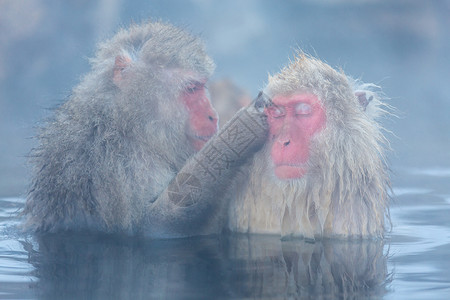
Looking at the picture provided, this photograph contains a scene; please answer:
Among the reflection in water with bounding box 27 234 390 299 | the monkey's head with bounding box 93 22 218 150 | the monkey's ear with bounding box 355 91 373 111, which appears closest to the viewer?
the reflection in water with bounding box 27 234 390 299

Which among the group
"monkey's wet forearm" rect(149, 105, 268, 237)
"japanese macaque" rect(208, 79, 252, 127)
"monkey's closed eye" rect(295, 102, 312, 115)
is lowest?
"monkey's wet forearm" rect(149, 105, 268, 237)

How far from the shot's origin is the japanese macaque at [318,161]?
106 inches

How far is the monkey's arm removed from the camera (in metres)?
2.71

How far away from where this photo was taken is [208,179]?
9.13 ft

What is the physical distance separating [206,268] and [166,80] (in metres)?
1.07

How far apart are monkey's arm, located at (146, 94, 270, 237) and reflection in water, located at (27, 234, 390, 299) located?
8cm

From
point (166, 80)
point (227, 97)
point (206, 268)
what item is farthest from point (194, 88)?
point (227, 97)

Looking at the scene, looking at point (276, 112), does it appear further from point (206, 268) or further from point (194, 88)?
point (206, 268)

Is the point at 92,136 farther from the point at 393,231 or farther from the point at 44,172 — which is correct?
the point at 393,231

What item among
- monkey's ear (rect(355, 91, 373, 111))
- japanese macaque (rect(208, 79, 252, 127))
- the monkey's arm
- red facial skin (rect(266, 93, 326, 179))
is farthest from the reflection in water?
japanese macaque (rect(208, 79, 252, 127))

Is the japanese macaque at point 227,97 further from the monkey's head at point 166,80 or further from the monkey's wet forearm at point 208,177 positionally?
the monkey's wet forearm at point 208,177

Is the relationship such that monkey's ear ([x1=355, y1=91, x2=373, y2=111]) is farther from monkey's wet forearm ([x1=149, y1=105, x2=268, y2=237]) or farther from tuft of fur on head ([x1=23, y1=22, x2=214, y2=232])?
tuft of fur on head ([x1=23, y1=22, x2=214, y2=232])

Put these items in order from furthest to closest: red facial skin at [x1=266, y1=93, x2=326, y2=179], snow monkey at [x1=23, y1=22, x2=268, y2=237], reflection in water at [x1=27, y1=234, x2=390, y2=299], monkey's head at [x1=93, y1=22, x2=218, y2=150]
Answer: monkey's head at [x1=93, y1=22, x2=218, y2=150] < snow monkey at [x1=23, y1=22, x2=268, y2=237] < red facial skin at [x1=266, y1=93, x2=326, y2=179] < reflection in water at [x1=27, y1=234, x2=390, y2=299]

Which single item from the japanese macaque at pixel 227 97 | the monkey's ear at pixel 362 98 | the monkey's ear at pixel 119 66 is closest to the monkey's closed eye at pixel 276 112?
the monkey's ear at pixel 362 98
